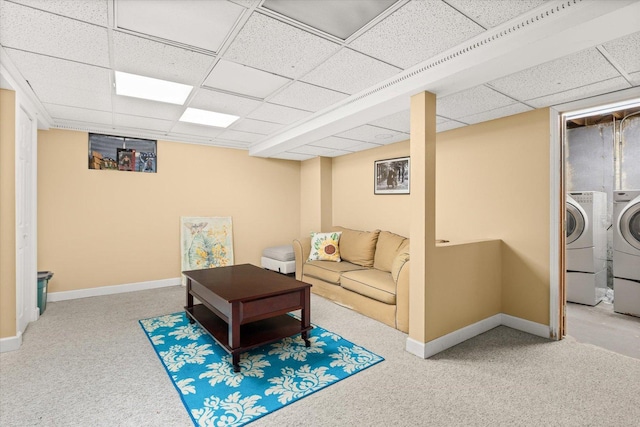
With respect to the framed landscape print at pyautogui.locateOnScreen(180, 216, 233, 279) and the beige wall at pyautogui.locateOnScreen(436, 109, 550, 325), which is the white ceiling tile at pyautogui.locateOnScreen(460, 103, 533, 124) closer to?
the beige wall at pyautogui.locateOnScreen(436, 109, 550, 325)

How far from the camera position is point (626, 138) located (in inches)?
180

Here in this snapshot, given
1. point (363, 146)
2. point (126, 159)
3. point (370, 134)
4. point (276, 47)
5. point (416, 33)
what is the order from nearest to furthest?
1. point (416, 33)
2. point (276, 47)
3. point (370, 134)
4. point (126, 159)
5. point (363, 146)

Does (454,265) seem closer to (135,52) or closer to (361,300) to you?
(361,300)

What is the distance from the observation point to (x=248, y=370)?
2.48 meters

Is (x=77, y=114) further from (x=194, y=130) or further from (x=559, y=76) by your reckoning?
(x=559, y=76)

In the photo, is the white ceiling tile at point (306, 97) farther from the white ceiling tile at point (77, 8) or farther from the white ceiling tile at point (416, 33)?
the white ceiling tile at point (77, 8)

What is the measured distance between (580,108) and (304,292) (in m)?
3.12

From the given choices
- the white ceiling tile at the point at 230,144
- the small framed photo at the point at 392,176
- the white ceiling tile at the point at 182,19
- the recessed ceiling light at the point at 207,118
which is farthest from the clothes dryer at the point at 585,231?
the white ceiling tile at the point at 230,144

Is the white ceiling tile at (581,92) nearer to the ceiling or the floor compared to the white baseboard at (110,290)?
nearer to the ceiling

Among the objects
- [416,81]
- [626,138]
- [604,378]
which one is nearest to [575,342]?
[604,378]

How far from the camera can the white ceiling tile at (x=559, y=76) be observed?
221cm

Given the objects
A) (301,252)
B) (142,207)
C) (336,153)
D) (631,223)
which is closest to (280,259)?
(301,252)

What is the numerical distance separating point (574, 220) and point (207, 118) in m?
5.23

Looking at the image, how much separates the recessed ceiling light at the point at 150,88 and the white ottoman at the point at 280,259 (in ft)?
10.0
